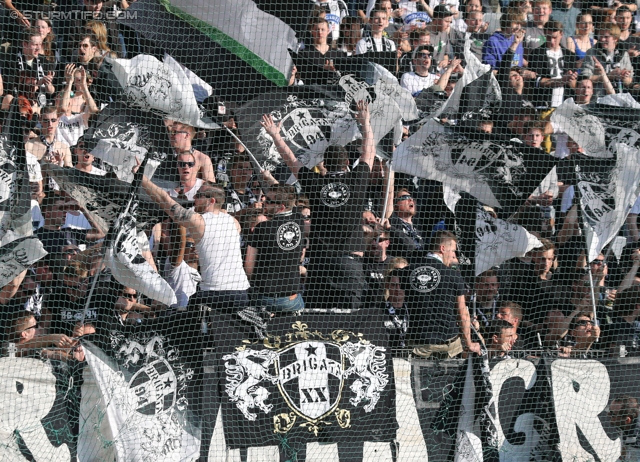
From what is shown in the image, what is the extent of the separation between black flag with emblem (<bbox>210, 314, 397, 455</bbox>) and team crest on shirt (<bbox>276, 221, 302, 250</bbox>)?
1.69ft

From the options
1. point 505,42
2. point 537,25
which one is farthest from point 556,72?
point 505,42

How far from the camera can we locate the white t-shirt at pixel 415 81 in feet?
26.8

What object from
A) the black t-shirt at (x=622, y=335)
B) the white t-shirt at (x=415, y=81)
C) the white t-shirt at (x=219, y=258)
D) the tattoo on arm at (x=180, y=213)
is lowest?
the black t-shirt at (x=622, y=335)

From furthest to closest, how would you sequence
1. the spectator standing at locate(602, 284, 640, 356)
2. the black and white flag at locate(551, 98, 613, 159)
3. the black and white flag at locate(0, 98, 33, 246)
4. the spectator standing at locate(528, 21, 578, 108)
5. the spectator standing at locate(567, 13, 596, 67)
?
the spectator standing at locate(567, 13, 596, 67) < the spectator standing at locate(528, 21, 578, 108) < the black and white flag at locate(551, 98, 613, 159) < the spectator standing at locate(602, 284, 640, 356) < the black and white flag at locate(0, 98, 33, 246)

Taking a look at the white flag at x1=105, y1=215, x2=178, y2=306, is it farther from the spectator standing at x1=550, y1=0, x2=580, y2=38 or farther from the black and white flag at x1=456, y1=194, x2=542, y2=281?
the spectator standing at x1=550, y1=0, x2=580, y2=38

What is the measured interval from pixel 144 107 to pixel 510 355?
11.0ft

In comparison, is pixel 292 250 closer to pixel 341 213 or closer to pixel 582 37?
pixel 341 213

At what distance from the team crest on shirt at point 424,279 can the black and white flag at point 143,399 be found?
1749mm

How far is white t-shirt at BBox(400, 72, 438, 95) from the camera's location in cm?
816

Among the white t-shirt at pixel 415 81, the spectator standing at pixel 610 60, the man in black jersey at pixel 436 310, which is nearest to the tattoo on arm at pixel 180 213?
the man in black jersey at pixel 436 310

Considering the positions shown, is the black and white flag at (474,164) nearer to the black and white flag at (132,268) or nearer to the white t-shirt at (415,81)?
the white t-shirt at (415,81)

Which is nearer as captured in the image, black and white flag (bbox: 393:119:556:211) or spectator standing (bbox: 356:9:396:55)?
black and white flag (bbox: 393:119:556:211)

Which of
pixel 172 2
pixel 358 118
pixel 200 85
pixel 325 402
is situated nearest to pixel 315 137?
pixel 358 118

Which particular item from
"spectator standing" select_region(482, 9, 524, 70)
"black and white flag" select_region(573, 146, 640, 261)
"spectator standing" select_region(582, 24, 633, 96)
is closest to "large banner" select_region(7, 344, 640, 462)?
"black and white flag" select_region(573, 146, 640, 261)
